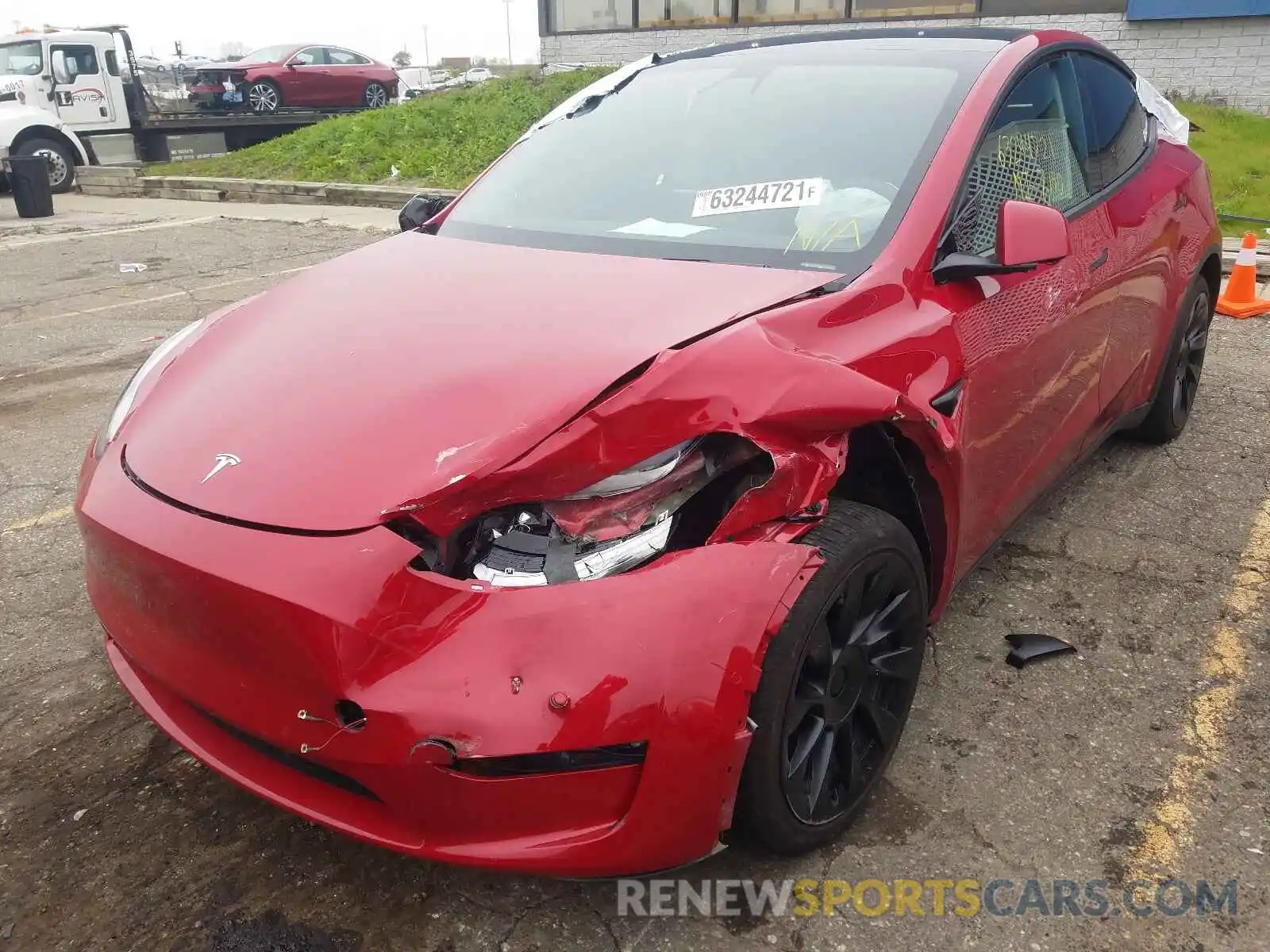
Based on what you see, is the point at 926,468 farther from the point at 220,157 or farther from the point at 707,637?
the point at 220,157

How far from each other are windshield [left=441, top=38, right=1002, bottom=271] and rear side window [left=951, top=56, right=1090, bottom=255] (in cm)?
14

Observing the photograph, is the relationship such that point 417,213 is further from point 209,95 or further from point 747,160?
point 209,95

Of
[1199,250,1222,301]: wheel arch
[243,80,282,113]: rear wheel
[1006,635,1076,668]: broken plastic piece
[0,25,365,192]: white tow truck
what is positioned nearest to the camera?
[1006,635,1076,668]: broken plastic piece

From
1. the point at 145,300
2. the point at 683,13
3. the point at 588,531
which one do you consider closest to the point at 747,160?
the point at 588,531

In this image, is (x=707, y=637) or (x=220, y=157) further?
(x=220, y=157)

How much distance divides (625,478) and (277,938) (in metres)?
1.10

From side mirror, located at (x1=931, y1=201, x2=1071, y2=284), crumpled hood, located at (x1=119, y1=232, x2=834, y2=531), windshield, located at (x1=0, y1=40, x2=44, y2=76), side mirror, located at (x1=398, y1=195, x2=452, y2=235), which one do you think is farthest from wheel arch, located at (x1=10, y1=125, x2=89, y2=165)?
side mirror, located at (x1=931, y1=201, x2=1071, y2=284)

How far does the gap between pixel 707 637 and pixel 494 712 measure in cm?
36

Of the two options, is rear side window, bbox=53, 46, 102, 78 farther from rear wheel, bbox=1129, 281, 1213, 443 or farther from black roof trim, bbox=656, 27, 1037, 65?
rear wheel, bbox=1129, 281, 1213, 443

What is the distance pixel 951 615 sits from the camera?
9.83 feet

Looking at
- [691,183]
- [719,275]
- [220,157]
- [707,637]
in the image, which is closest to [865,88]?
[691,183]

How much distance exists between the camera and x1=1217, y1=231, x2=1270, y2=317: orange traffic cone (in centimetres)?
609

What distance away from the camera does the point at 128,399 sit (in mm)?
2346

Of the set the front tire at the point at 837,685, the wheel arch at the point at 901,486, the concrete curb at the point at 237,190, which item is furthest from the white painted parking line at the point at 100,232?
the front tire at the point at 837,685
